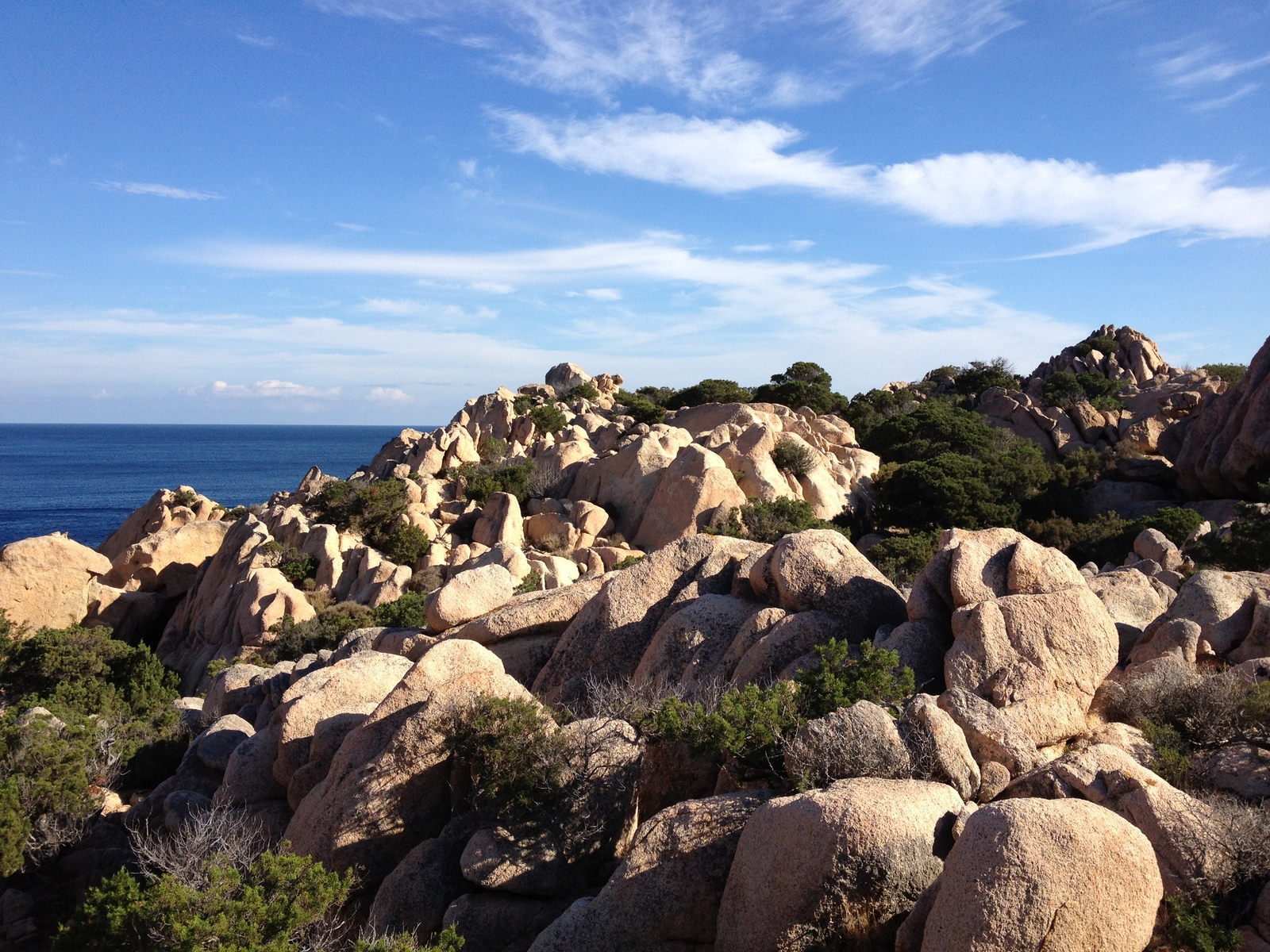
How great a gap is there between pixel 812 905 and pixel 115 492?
137427 millimetres

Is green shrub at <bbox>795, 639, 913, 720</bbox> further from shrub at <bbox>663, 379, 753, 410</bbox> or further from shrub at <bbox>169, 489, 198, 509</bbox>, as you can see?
shrub at <bbox>663, 379, 753, 410</bbox>

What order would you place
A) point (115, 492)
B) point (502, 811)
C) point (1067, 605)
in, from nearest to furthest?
point (502, 811) → point (1067, 605) → point (115, 492)

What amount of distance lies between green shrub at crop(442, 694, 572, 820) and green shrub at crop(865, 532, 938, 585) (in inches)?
603

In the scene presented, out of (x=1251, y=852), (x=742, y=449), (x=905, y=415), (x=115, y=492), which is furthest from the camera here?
(x=115, y=492)

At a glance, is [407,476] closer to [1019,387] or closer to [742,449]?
[742,449]

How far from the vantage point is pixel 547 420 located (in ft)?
190

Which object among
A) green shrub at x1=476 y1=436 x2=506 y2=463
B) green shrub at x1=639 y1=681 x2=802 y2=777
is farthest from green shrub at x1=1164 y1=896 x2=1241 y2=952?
green shrub at x1=476 y1=436 x2=506 y2=463

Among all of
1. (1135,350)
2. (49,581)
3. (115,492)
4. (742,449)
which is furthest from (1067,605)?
(115,492)

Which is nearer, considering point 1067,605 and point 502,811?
point 502,811

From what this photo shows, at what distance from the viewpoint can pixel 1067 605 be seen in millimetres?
10930

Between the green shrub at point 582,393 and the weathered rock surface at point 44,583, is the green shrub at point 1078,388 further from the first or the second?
the weathered rock surface at point 44,583

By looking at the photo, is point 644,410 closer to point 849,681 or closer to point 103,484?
point 849,681

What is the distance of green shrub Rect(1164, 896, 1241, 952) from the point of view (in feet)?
21.1

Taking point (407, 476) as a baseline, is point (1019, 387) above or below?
above
